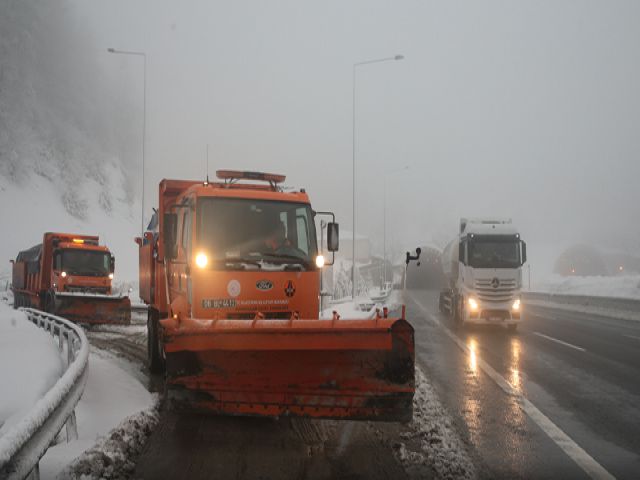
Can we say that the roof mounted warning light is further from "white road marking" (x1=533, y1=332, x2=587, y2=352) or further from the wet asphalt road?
"white road marking" (x1=533, y1=332, x2=587, y2=352)

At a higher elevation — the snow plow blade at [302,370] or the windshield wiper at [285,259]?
the windshield wiper at [285,259]

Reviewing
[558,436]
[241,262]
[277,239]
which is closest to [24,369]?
[241,262]

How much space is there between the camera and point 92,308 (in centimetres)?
1836

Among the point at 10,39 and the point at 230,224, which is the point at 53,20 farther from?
the point at 230,224

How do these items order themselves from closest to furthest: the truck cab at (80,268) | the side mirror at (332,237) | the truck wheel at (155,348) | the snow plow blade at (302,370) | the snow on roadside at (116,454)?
the snow on roadside at (116,454) < the snow plow blade at (302,370) < the side mirror at (332,237) < the truck wheel at (155,348) < the truck cab at (80,268)

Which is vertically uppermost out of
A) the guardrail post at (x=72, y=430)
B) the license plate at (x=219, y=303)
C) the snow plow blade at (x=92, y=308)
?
the license plate at (x=219, y=303)

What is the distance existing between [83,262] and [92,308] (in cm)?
276

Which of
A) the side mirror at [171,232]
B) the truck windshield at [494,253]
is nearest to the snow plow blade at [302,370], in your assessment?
the side mirror at [171,232]

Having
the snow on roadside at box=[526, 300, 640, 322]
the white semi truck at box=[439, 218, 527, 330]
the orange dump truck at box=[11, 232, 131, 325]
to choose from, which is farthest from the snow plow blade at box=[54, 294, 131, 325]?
the snow on roadside at box=[526, 300, 640, 322]

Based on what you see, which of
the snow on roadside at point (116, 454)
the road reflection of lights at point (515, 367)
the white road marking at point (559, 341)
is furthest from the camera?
the white road marking at point (559, 341)

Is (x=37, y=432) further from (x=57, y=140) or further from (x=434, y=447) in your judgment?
(x=57, y=140)

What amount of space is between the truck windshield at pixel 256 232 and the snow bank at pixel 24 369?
264cm

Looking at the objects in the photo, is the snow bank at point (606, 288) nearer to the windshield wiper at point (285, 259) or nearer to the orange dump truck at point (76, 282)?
the orange dump truck at point (76, 282)

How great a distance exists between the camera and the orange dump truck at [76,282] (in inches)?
722
